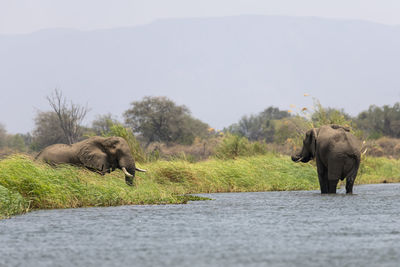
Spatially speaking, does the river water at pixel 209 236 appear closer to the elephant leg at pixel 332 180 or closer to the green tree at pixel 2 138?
the elephant leg at pixel 332 180

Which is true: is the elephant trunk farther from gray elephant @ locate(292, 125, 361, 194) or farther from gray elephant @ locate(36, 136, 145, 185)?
gray elephant @ locate(292, 125, 361, 194)

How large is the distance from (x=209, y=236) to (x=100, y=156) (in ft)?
37.4

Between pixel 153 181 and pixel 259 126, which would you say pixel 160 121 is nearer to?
pixel 259 126

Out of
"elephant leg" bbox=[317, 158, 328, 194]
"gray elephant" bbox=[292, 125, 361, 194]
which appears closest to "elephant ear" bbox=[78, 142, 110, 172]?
"gray elephant" bbox=[292, 125, 361, 194]

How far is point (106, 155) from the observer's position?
2245 centimetres

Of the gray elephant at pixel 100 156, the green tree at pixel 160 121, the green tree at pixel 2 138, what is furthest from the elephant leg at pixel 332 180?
the green tree at pixel 2 138

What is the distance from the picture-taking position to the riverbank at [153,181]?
16.9 metres

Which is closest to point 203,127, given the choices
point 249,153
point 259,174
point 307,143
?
point 249,153

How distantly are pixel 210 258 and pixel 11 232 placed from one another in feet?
14.0

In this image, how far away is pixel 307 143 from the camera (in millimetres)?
21016

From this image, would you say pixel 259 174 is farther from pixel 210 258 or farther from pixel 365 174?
pixel 210 258

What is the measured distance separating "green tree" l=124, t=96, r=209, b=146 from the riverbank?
34187 mm

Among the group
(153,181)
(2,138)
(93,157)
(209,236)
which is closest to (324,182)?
(153,181)

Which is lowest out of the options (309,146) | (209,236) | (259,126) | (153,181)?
(209,236)
